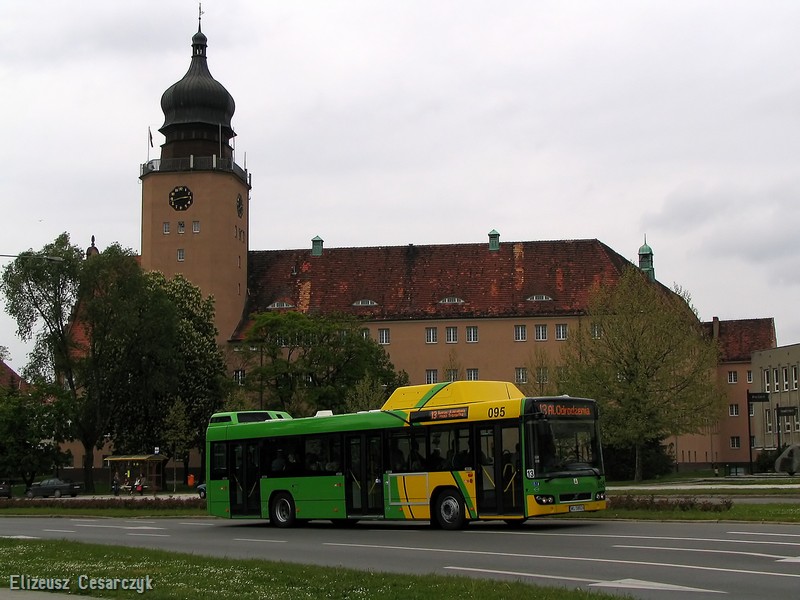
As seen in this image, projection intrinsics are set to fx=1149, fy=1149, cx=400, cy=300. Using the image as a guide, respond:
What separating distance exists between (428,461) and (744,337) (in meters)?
83.9

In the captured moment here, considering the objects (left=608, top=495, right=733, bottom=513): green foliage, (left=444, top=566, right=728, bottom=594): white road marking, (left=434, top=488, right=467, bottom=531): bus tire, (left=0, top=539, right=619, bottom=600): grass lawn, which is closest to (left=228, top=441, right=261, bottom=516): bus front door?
(left=434, top=488, right=467, bottom=531): bus tire

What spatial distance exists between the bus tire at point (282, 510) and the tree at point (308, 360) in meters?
43.4

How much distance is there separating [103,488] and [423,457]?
2266 inches

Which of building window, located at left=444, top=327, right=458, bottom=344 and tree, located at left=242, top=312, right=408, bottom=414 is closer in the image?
tree, located at left=242, top=312, right=408, bottom=414

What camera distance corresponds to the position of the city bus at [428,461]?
2377 centimetres

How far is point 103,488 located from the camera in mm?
78438

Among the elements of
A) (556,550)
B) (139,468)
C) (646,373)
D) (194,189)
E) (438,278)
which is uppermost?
(194,189)

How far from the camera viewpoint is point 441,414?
83.4ft

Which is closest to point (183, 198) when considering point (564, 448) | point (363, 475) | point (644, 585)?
point (363, 475)

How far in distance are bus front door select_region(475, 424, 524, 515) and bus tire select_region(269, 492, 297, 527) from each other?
6.39 meters

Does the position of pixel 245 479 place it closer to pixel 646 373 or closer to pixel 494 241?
pixel 646 373

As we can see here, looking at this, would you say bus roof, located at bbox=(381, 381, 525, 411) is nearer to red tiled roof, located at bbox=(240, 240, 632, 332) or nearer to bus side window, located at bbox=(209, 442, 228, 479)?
bus side window, located at bbox=(209, 442, 228, 479)

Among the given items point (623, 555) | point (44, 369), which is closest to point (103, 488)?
point (44, 369)

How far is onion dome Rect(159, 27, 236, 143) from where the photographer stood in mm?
83312
